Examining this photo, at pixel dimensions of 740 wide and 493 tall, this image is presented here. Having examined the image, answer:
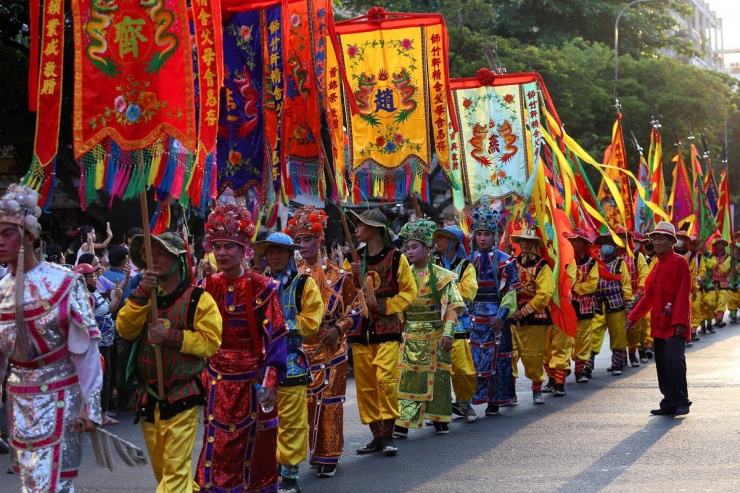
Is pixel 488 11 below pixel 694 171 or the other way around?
the other way around

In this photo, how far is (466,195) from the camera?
1488 cm

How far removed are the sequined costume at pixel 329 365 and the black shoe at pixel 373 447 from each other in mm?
798

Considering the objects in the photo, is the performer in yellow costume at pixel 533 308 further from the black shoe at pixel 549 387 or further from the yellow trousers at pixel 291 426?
the yellow trousers at pixel 291 426

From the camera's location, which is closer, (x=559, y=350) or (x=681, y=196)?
(x=559, y=350)

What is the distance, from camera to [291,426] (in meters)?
7.91

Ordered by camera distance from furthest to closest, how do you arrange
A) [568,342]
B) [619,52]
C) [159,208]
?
[619,52]
[568,342]
[159,208]

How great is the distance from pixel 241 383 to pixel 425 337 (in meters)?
3.66

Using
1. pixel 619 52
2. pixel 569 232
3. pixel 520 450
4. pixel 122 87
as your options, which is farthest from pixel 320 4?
pixel 619 52

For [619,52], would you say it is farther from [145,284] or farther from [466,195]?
[145,284]

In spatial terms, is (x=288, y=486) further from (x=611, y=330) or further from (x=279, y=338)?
(x=611, y=330)

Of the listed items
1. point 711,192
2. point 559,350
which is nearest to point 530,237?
point 559,350

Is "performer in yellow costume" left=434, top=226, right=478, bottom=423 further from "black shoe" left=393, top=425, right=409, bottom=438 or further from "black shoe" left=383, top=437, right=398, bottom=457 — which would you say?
"black shoe" left=383, top=437, right=398, bottom=457

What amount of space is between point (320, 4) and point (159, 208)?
7.78 ft

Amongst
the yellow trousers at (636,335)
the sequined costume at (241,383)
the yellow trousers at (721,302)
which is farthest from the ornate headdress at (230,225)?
the yellow trousers at (721,302)
